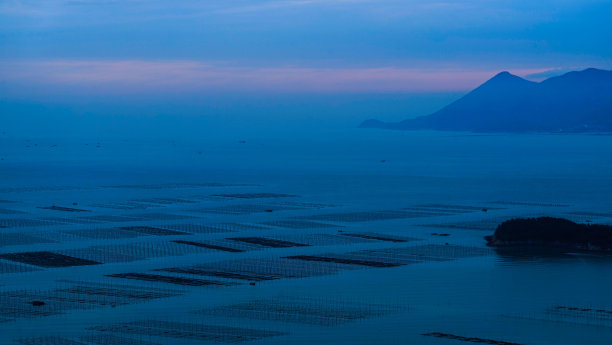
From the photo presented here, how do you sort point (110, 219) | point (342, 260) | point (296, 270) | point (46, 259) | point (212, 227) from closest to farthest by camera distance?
1. point (296, 270)
2. point (46, 259)
3. point (342, 260)
4. point (212, 227)
5. point (110, 219)

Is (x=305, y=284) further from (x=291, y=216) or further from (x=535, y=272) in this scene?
(x=291, y=216)

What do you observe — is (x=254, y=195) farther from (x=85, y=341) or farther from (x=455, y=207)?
(x=85, y=341)

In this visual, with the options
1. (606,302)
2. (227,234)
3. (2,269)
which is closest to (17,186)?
(227,234)

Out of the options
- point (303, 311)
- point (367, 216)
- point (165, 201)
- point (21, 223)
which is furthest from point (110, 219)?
point (303, 311)

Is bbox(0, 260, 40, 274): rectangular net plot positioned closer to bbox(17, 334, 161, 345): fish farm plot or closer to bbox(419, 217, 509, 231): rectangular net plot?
bbox(17, 334, 161, 345): fish farm plot

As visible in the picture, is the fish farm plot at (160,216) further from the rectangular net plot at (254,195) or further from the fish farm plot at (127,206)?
the rectangular net plot at (254,195)
